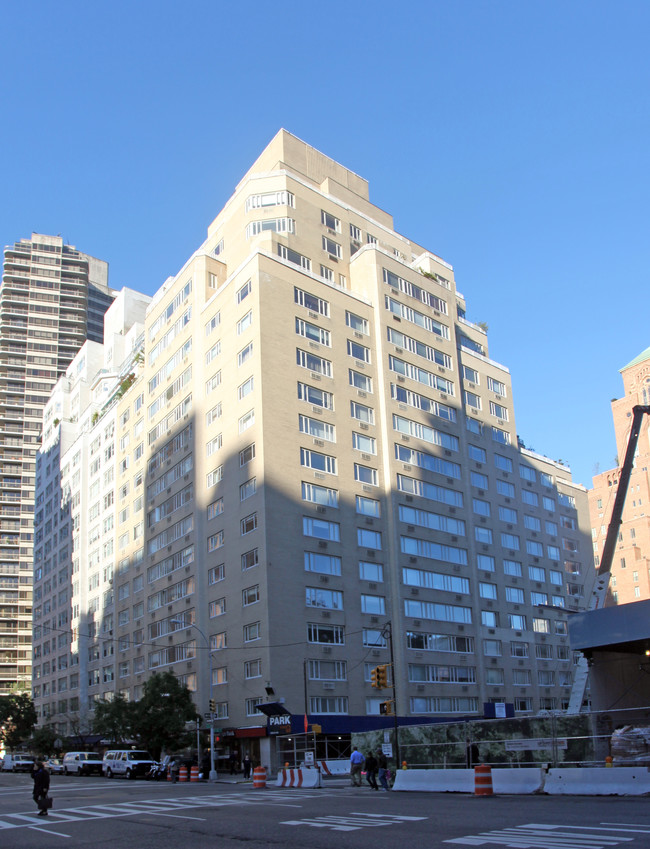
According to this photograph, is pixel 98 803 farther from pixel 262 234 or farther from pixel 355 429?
pixel 262 234

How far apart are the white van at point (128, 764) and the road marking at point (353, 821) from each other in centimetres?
3882

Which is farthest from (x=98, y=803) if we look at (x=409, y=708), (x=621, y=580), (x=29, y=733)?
(x=621, y=580)

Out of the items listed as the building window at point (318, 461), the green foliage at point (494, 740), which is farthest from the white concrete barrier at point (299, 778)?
the building window at point (318, 461)

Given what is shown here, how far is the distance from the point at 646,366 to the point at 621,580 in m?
33.9

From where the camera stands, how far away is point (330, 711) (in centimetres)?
5759

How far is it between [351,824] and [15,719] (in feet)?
316

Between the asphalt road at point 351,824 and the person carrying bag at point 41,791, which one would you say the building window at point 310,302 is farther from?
the person carrying bag at point 41,791

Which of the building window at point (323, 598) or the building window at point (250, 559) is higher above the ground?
the building window at point (250, 559)

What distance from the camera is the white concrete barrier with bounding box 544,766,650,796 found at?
69.9 ft

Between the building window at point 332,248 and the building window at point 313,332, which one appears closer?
the building window at point 313,332

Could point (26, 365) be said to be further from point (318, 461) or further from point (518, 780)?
point (518, 780)

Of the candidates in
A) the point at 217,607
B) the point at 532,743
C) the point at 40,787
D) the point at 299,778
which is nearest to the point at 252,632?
the point at 217,607

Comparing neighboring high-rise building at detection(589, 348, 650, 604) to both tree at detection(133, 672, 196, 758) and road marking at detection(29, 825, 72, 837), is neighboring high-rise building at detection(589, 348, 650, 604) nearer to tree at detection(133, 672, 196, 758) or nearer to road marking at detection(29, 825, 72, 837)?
tree at detection(133, 672, 196, 758)

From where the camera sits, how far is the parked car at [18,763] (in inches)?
2991
